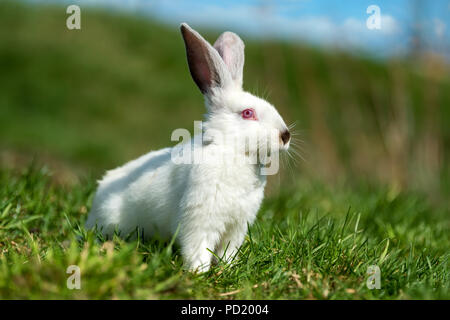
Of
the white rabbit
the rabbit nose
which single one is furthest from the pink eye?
the rabbit nose

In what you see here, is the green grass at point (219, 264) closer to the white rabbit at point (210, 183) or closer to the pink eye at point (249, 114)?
the white rabbit at point (210, 183)

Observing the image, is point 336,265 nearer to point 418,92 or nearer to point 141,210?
point 141,210

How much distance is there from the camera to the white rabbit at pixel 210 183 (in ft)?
9.84

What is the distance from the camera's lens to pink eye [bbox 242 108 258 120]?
10.3 ft

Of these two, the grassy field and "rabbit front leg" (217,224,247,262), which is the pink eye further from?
"rabbit front leg" (217,224,247,262)

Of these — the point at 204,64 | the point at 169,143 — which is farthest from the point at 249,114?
the point at 169,143

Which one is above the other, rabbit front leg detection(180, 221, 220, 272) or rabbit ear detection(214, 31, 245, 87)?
rabbit ear detection(214, 31, 245, 87)

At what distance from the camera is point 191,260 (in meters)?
2.96

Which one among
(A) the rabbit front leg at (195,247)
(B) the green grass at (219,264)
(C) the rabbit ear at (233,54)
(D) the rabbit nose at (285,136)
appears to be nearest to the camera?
(B) the green grass at (219,264)

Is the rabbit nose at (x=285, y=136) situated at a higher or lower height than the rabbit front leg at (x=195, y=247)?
higher

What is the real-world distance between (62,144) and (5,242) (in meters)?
6.49

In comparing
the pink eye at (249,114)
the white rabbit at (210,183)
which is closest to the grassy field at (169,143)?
the white rabbit at (210,183)

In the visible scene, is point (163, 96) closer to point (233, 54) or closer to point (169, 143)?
point (169, 143)

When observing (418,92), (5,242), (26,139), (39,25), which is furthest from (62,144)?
(418,92)
